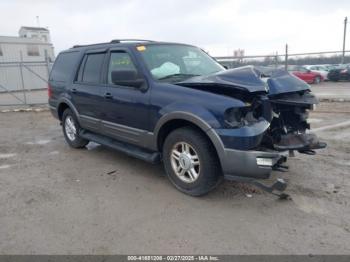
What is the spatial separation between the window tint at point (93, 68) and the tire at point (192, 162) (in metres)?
1.97

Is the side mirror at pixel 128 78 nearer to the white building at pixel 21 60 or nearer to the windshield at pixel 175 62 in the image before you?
the windshield at pixel 175 62

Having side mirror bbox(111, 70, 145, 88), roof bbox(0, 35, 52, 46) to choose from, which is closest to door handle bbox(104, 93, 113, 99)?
side mirror bbox(111, 70, 145, 88)

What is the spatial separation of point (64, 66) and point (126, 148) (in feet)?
8.63

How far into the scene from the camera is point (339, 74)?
869 inches

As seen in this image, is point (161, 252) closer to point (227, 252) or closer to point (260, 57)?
point (227, 252)

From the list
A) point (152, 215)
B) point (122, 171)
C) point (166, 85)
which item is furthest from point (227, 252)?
point (122, 171)

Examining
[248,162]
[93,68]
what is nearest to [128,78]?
[93,68]

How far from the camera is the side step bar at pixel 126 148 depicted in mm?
4402

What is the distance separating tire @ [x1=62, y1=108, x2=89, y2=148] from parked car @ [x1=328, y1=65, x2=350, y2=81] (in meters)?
20.8

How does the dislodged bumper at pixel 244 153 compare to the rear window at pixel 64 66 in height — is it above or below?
below

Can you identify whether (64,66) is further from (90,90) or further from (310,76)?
(310,76)

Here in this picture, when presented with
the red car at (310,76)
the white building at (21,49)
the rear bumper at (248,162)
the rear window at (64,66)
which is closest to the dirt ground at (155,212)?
the rear bumper at (248,162)

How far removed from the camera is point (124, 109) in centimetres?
467

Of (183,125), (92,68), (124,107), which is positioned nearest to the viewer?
(183,125)
